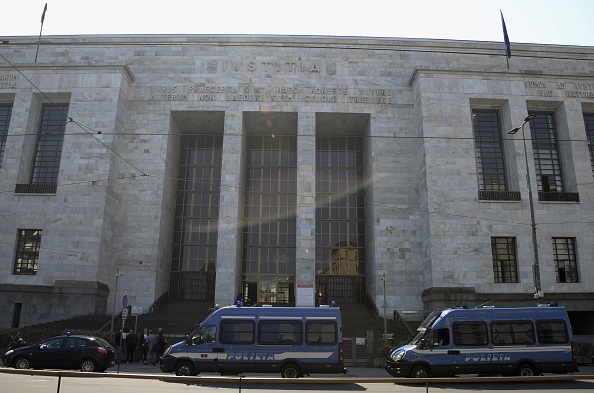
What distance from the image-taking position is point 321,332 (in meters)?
16.9

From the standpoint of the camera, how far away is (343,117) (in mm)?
35438

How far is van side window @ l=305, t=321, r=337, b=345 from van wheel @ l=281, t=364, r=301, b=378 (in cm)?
95

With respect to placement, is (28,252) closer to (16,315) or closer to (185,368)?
(16,315)

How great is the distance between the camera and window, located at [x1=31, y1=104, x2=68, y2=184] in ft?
109

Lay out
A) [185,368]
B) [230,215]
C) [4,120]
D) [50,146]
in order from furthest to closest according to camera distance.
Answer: [4,120] → [50,146] → [230,215] → [185,368]

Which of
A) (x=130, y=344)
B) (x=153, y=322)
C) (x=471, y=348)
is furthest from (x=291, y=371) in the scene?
(x=153, y=322)

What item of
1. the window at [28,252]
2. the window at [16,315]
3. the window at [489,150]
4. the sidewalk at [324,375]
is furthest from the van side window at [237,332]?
the window at [489,150]

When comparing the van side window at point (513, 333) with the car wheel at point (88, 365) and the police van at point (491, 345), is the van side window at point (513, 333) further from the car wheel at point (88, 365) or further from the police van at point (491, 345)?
the car wheel at point (88, 365)

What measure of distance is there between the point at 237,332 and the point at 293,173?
21703 mm

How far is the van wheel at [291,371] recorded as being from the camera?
53.1 ft

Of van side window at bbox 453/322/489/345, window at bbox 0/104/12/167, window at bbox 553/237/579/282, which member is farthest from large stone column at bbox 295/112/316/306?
window at bbox 0/104/12/167

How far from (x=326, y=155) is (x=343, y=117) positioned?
12.6 feet

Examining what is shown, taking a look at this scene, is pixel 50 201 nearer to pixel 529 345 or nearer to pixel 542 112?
pixel 529 345

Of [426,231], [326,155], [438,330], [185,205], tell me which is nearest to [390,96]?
[326,155]
